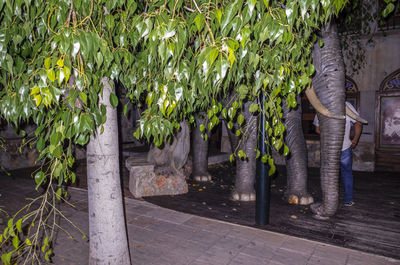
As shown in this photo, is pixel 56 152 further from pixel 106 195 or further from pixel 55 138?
pixel 106 195

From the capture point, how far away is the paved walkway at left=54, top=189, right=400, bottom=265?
367cm

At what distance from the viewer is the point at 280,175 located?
925 cm

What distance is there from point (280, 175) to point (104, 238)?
23.3 ft

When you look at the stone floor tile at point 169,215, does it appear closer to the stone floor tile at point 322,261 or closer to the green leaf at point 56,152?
the stone floor tile at point 322,261

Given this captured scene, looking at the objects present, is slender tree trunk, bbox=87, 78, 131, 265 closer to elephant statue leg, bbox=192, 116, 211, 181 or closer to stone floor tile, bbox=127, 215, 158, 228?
stone floor tile, bbox=127, 215, 158, 228

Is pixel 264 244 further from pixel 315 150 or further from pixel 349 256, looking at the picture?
pixel 315 150

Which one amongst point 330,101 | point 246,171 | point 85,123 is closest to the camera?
point 85,123

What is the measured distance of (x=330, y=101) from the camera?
4.35 metres

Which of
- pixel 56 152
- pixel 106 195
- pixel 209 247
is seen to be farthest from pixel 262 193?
pixel 56 152

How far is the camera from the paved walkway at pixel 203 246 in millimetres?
3670

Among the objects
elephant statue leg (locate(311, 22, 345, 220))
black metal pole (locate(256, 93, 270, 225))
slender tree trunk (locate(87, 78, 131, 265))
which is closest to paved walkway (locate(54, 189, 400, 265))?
black metal pole (locate(256, 93, 270, 225))

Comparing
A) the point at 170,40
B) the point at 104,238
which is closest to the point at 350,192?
the point at 104,238

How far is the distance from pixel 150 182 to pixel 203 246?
313 centimetres

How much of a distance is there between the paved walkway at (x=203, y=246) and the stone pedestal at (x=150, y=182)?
1.61 meters
